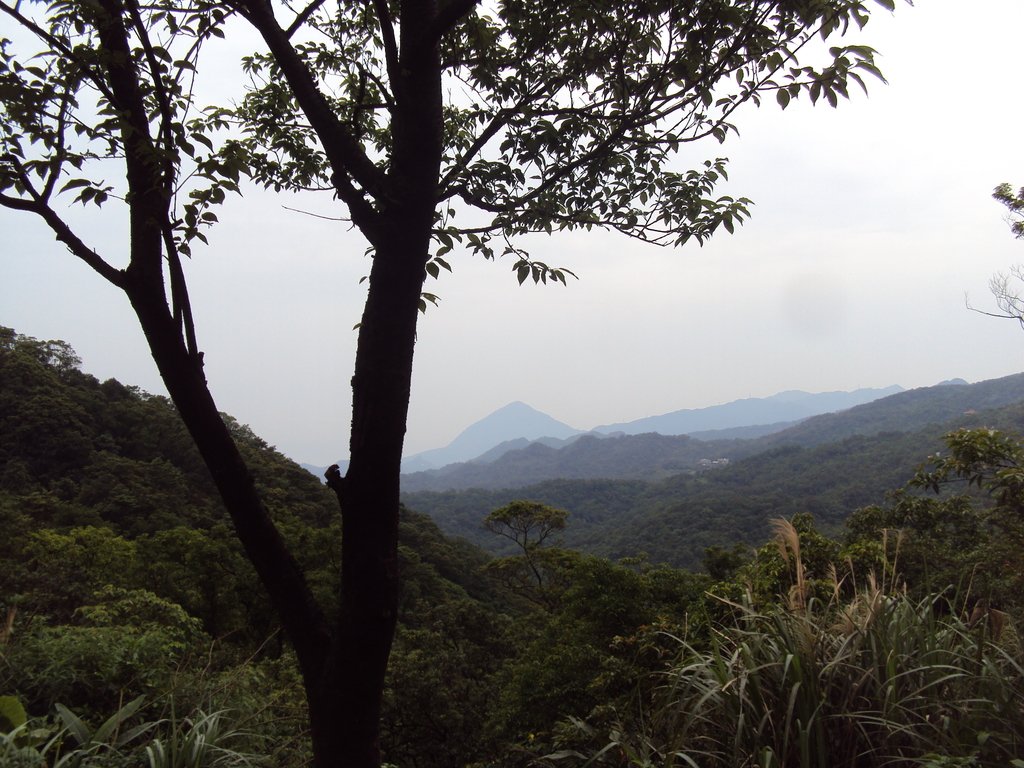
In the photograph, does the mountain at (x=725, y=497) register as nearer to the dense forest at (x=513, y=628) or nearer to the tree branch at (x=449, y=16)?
the dense forest at (x=513, y=628)

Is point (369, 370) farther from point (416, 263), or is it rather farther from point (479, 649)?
point (479, 649)

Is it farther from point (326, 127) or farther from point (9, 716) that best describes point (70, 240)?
point (9, 716)

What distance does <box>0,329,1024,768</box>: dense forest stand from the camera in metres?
1.76

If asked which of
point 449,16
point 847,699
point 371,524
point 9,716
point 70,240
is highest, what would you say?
point 449,16

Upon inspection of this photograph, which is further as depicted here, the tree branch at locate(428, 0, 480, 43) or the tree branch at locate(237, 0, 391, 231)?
the tree branch at locate(237, 0, 391, 231)

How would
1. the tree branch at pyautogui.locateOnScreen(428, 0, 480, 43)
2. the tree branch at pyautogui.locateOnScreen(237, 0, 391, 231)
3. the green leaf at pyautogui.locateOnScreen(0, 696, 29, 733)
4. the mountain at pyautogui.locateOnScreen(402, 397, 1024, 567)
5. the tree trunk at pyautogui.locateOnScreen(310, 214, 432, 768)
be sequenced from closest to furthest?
1. the tree branch at pyautogui.locateOnScreen(428, 0, 480, 43)
2. the tree trunk at pyautogui.locateOnScreen(310, 214, 432, 768)
3. the tree branch at pyautogui.locateOnScreen(237, 0, 391, 231)
4. the green leaf at pyautogui.locateOnScreen(0, 696, 29, 733)
5. the mountain at pyautogui.locateOnScreen(402, 397, 1024, 567)

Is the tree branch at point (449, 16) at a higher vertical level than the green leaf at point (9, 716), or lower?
higher

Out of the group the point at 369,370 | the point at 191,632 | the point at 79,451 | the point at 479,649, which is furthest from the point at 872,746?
the point at 79,451

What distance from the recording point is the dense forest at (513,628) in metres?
1.76

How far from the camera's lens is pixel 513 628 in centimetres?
1430

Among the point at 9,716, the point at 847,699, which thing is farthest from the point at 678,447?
the point at 9,716

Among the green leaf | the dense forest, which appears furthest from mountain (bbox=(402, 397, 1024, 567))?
the green leaf

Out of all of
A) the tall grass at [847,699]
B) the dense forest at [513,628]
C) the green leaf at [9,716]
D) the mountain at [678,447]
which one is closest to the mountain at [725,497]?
the mountain at [678,447]

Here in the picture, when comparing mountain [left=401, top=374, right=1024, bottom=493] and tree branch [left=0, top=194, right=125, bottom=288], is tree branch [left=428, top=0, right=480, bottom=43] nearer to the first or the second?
tree branch [left=0, top=194, right=125, bottom=288]
